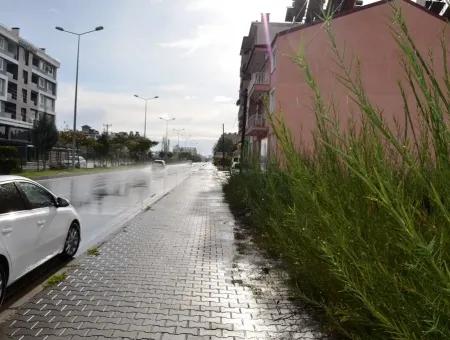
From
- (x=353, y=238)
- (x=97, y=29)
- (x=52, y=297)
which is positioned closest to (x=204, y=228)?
(x=52, y=297)

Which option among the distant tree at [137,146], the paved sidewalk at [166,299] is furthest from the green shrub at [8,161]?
the distant tree at [137,146]

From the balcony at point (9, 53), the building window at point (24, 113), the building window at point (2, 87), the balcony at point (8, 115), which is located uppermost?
the balcony at point (9, 53)

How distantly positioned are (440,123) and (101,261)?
6.43m

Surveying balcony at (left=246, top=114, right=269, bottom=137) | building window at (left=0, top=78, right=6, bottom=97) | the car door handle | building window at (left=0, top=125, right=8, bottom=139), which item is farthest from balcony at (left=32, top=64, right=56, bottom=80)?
the car door handle

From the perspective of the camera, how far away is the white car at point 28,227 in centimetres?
525

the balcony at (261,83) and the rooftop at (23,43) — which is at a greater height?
the rooftop at (23,43)

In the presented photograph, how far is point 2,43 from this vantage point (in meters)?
62.9

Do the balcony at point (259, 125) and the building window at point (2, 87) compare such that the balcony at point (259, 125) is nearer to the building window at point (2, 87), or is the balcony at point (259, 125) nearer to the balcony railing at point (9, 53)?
the building window at point (2, 87)

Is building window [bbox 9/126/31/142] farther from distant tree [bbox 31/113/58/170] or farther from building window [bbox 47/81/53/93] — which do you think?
building window [bbox 47/81/53/93]

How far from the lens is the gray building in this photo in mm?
62531

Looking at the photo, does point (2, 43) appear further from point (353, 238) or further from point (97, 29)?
point (353, 238)

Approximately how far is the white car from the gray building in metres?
50.6

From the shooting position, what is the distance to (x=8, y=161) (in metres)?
33.6

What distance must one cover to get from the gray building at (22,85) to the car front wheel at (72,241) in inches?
1958
